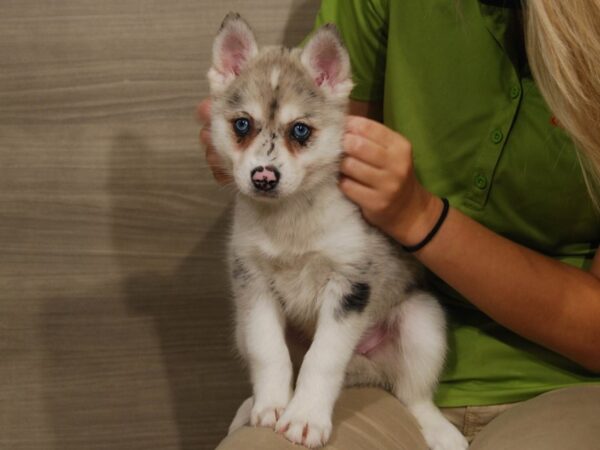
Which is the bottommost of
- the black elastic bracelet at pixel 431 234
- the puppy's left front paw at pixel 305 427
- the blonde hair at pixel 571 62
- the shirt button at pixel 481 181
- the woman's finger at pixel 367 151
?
the puppy's left front paw at pixel 305 427

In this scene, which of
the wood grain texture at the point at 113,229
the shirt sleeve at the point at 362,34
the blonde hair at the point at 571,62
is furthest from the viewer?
the wood grain texture at the point at 113,229

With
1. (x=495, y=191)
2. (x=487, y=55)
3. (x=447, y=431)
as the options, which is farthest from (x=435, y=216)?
(x=447, y=431)

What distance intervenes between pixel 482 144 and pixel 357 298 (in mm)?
335

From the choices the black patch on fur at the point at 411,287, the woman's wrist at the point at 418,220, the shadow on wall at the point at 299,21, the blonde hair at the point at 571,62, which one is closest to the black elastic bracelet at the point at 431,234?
the woman's wrist at the point at 418,220

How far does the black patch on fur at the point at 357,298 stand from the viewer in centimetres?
113

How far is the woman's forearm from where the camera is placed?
116 centimetres

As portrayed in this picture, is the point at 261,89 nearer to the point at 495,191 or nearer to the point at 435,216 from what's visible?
the point at 435,216

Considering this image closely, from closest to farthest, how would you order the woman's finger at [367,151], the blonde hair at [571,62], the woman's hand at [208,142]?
the blonde hair at [571,62], the woman's finger at [367,151], the woman's hand at [208,142]

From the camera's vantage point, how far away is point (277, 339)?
1.17 m

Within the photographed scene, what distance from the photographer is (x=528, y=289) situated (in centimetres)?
117

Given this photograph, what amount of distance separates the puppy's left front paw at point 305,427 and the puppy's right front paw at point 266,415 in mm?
18

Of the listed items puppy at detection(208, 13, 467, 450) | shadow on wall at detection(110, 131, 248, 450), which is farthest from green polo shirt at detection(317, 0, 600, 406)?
shadow on wall at detection(110, 131, 248, 450)

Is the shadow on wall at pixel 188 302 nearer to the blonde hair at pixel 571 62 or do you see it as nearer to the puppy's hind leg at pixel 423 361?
the puppy's hind leg at pixel 423 361

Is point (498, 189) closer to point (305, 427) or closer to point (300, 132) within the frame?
point (300, 132)
